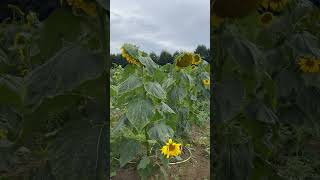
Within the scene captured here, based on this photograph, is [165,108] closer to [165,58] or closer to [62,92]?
[165,58]

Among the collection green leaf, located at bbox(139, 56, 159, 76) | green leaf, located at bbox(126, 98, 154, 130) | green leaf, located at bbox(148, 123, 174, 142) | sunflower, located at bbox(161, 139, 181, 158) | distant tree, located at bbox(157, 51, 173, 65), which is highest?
distant tree, located at bbox(157, 51, 173, 65)

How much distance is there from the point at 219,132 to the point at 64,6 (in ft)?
1.04

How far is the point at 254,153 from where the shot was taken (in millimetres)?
710

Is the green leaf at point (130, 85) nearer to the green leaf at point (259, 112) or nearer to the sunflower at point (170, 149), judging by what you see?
the sunflower at point (170, 149)

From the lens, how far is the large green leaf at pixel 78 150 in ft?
1.97

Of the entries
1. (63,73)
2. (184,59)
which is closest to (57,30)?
(63,73)

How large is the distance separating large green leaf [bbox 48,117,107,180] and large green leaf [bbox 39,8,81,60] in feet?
0.36

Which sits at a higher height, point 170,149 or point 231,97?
point 231,97

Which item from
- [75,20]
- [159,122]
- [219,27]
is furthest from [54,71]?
[159,122]

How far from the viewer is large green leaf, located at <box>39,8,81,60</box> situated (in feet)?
1.77

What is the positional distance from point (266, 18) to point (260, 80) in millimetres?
125

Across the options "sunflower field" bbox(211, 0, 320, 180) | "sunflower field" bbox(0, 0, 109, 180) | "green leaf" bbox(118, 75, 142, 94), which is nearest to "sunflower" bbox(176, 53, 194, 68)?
"green leaf" bbox(118, 75, 142, 94)

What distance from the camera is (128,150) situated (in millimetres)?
1309

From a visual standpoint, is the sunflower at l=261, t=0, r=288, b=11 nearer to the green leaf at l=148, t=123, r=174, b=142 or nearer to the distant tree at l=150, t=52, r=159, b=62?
the green leaf at l=148, t=123, r=174, b=142
